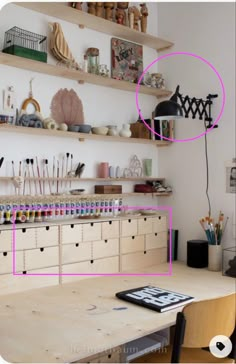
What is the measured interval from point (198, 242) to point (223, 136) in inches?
31.8

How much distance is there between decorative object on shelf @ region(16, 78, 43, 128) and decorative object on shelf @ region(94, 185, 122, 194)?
0.65m

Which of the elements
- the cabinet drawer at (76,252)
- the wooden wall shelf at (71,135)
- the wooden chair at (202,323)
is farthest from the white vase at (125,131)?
the wooden chair at (202,323)

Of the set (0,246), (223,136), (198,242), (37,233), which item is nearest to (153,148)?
(223,136)

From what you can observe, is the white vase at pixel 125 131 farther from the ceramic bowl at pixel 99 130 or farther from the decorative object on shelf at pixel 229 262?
the decorative object on shelf at pixel 229 262

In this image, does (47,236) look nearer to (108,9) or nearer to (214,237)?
(214,237)

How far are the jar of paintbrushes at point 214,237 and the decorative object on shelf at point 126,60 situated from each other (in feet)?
4.19

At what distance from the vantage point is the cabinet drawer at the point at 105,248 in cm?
266

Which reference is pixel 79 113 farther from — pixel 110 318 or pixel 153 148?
pixel 110 318

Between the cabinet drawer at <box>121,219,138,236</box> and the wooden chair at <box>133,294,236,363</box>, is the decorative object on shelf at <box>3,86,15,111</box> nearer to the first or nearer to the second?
the cabinet drawer at <box>121,219,138,236</box>

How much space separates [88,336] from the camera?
157 centimetres

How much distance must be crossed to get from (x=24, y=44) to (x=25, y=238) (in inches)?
48.1


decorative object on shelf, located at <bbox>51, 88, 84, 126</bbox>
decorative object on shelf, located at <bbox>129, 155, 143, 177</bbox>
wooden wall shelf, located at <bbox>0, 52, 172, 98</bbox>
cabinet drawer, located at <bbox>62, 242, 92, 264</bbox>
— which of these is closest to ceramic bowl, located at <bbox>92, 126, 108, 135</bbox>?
decorative object on shelf, located at <bbox>51, 88, 84, 126</bbox>

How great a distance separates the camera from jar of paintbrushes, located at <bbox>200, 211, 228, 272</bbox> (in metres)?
2.82

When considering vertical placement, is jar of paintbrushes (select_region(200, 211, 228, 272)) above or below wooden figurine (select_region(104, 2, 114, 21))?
below
